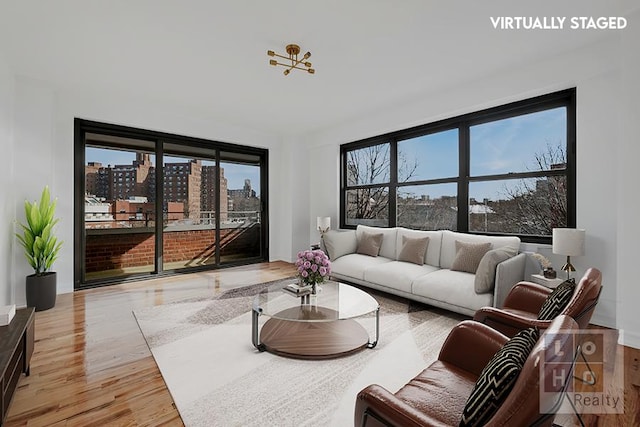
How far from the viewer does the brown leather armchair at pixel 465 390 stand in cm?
75

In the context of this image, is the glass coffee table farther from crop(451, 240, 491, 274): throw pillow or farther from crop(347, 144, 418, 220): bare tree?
crop(347, 144, 418, 220): bare tree

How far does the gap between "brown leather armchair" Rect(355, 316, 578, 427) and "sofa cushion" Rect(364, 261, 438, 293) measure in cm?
197

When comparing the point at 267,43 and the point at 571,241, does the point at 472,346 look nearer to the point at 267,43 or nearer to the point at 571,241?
the point at 571,241

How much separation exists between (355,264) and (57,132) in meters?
4.38

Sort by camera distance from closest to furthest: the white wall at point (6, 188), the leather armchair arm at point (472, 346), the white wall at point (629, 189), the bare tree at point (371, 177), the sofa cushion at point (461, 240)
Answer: the leather armchair arm at point (472, 346) → the white wall at point (629, 189) → the white wall at point (6, 188) → the sofa cushion at point (461, 240) → the bare tree at point (371, 177)

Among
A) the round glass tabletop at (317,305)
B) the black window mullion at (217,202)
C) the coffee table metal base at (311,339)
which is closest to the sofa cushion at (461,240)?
the round glass tabletop at (317,305)

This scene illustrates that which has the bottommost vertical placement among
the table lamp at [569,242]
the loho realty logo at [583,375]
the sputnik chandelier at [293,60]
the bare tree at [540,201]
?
the loho realty logo at [583,375]

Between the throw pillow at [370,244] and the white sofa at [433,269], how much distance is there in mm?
36

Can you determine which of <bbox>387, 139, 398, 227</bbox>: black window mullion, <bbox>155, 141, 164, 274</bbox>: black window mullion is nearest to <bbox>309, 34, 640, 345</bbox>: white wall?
<bbox>387, 139, 398, 227</bbox>: black window mullion

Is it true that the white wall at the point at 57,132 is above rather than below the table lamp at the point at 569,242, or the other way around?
above

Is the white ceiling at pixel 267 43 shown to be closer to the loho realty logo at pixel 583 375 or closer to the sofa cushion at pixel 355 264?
the sofa cushion at pixel 355 264

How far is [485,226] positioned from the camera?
4.06m

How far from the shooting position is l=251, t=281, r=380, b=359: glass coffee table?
2434 mm

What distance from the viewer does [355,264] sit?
4273 mm
